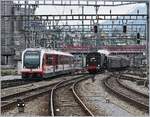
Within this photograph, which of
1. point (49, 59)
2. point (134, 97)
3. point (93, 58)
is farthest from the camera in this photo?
point (93, 58)

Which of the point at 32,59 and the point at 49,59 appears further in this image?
the point at 49,59

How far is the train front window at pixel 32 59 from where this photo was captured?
121 feet

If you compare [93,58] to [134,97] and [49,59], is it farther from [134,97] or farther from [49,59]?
[134,97]

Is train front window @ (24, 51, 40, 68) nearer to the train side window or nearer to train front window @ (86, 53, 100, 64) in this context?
the train side window

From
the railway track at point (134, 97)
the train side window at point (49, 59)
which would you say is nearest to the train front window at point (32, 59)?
the train side window at point (49, 59)

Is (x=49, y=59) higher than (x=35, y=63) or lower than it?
higher

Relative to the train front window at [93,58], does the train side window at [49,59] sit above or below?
above

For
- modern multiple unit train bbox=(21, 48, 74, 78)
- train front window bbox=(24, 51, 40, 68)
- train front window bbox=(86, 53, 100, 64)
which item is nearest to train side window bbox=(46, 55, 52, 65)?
modern multiple unit train bbox=(21, 48, 74, 78)

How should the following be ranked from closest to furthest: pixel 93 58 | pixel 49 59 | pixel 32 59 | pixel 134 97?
pixel 134 97, pixel 32 59, pixel 49 59, pixel 93 58

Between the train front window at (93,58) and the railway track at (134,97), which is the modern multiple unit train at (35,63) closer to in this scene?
the railway track at (134,97)

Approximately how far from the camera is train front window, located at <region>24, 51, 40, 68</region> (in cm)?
3688

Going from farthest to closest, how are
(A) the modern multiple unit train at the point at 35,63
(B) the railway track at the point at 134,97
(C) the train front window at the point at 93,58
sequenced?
(C) the train front window at the point at 93,58 → (A) the modern multiple unit train at the point at 35,63 → (B) the railway track at the point at 134,97

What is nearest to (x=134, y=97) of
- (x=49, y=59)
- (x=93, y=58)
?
(x=49, y=59)

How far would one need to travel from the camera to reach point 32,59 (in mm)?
37000
